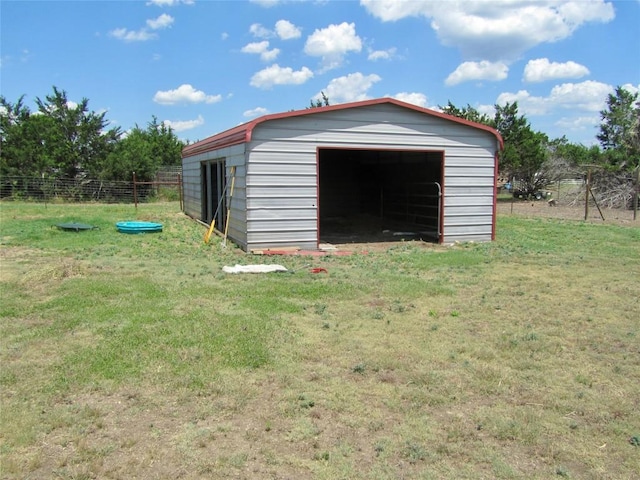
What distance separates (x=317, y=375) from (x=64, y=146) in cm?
2558

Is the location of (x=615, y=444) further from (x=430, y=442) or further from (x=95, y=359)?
(x=95, y=359)

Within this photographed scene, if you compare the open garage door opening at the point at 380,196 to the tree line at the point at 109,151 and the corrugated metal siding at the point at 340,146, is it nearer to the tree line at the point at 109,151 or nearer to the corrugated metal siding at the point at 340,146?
the corrugated metal siding at the point at 340,146

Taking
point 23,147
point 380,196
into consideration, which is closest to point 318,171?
point 380,196

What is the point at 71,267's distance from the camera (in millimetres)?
7379

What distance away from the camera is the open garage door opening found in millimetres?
13469

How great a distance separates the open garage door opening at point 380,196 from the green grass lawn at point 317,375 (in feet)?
19.5

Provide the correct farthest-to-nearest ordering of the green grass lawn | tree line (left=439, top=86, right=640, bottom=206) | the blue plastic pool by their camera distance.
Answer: tree line (left=439, top=86, right=640, bottom=206) → the blue plastic pool → the green grass lawn

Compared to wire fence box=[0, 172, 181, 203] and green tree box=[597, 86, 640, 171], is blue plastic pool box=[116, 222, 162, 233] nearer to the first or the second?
wire fence box=[0, 172, 181, 203]

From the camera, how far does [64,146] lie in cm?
2538

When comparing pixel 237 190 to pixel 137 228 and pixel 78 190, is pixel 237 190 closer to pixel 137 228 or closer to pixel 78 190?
pixel 137 228

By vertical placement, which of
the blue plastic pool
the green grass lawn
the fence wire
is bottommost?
the green grass lawn

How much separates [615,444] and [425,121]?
30.0 feet

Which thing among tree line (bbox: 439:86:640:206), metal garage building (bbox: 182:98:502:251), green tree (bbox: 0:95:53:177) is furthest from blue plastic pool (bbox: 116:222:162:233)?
tree line (bbox: 439:86:640:206)

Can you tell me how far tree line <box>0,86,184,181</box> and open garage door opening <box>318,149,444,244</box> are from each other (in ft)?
40.5
